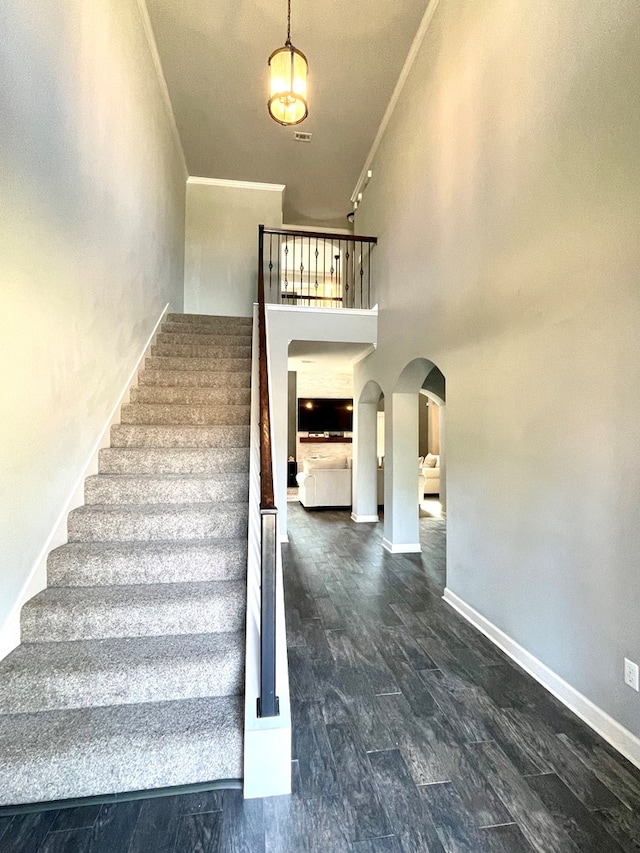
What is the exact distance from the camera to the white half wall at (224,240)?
6.61 m

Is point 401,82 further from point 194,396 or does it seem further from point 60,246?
point 60,246

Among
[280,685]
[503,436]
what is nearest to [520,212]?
[503,436]

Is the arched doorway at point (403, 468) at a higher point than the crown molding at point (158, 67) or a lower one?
lower

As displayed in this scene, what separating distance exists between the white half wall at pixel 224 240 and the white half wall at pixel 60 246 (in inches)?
109

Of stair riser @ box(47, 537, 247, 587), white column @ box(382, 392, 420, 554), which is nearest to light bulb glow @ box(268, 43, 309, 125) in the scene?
white column @ box(382, 392, 420, 554)

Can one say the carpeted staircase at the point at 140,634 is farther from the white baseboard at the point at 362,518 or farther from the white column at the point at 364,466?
the white baseboard at the point at 362,518

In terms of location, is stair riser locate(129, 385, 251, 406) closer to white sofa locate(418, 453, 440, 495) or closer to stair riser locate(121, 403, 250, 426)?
stair riser locate(121, 403, 250, 426)

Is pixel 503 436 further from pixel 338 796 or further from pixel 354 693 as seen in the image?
pixel 338 796

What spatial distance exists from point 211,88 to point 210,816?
246 inches

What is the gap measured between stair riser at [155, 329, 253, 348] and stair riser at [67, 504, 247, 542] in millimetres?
2582

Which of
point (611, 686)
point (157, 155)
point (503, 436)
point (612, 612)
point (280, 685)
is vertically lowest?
point (611, 686)

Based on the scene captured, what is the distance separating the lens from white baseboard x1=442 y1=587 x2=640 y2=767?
69.4 inches

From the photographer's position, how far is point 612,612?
1860 mm

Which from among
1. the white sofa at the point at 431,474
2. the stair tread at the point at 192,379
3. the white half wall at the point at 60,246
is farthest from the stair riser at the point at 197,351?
the white sofa at the point at 431,474
